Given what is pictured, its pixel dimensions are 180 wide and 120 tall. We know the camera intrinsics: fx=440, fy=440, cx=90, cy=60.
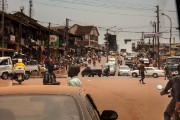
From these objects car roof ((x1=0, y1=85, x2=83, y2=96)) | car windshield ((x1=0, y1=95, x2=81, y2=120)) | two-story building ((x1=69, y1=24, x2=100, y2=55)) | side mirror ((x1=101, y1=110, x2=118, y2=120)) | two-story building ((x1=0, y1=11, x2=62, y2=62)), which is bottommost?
side mirror ((x1=101, y1=110, x2=118, y2=120))

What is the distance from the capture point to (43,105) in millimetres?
4602

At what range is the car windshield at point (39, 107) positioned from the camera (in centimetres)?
445

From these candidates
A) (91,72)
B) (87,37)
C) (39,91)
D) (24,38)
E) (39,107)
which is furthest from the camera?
(87,37)

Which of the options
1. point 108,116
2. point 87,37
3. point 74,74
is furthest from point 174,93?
point 87,37

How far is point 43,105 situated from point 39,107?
0.16ft

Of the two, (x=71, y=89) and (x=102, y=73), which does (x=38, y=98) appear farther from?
(x=102, y=73)

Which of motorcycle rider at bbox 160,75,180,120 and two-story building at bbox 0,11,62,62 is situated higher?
two-story building at bbox 0,11,62,62

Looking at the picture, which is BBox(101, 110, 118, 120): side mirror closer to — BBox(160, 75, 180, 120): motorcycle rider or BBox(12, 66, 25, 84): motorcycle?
BBox(160, 75, 180, 120): motorcycle rider

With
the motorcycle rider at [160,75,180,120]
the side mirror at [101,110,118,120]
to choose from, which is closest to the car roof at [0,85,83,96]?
the side mirror at [101,110,118,120]

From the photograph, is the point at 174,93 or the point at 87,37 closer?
the point at 174,93

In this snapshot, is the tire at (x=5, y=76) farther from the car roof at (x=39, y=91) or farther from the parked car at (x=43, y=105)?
the parked car at (x=43, y=105)

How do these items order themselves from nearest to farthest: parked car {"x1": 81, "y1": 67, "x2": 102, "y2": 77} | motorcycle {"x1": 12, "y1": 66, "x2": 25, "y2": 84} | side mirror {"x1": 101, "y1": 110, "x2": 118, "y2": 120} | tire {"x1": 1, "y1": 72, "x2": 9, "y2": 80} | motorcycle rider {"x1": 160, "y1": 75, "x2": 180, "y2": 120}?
side mirror {"x1": 101, "y1": 110, "x2": 118, "y2": 120} < motorcycle rider {"x1": 160, "y1": 75, "x2": 180, "y2": 120} < motorcycle {"x1": 12, "y1": 66, "x2": 25, "y2": 84} < tire {"x1": 1, "y1": 72, "x2": 9, "y2": 80} < parked car {"x1": 81, "y1": 67, "x2": 102, "y2": 77}

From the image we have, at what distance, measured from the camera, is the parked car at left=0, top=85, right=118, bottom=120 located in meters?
4.45

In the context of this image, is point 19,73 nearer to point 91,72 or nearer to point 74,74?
point 74,74
